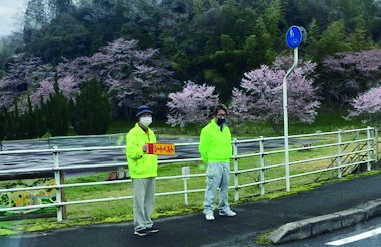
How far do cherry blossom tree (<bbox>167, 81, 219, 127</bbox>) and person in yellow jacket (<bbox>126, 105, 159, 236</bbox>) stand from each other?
37.8m

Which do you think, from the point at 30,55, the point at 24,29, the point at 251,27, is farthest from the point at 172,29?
the point at 24,29

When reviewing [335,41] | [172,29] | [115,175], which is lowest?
[115,175]

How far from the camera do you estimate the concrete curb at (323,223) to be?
534 centimetres

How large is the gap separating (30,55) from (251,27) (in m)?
33.8

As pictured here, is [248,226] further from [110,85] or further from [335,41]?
[110,85]

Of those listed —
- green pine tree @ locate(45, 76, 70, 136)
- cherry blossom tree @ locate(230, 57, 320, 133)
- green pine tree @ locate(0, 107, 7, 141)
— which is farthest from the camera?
green pine tree @ locate(45, 76, 70, 136)

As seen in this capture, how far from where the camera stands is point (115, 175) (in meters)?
14.1

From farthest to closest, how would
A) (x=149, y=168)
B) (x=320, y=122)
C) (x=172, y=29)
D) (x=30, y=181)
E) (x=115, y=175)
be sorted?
(x=172, y=29)
(x=320, y=122)
(x=115, y=175)
(x=30, y=181)
(x=149, y=168)

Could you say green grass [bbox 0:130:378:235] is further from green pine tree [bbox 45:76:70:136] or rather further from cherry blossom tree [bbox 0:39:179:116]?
cherry blossom tree [bbox 0:39:179:116]

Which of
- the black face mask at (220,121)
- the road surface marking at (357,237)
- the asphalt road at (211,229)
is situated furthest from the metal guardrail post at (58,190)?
the road surface marking at (357,237)

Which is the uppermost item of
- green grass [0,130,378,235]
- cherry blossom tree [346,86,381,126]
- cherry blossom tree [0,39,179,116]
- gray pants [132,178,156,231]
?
cherry blossom tree [0,39,179,116]

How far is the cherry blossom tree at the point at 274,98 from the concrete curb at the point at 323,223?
32.2 metres

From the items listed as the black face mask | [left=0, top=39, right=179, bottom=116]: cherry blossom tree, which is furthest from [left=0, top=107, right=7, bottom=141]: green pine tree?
the black face mask

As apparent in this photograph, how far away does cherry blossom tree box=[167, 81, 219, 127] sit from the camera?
44281 mm
